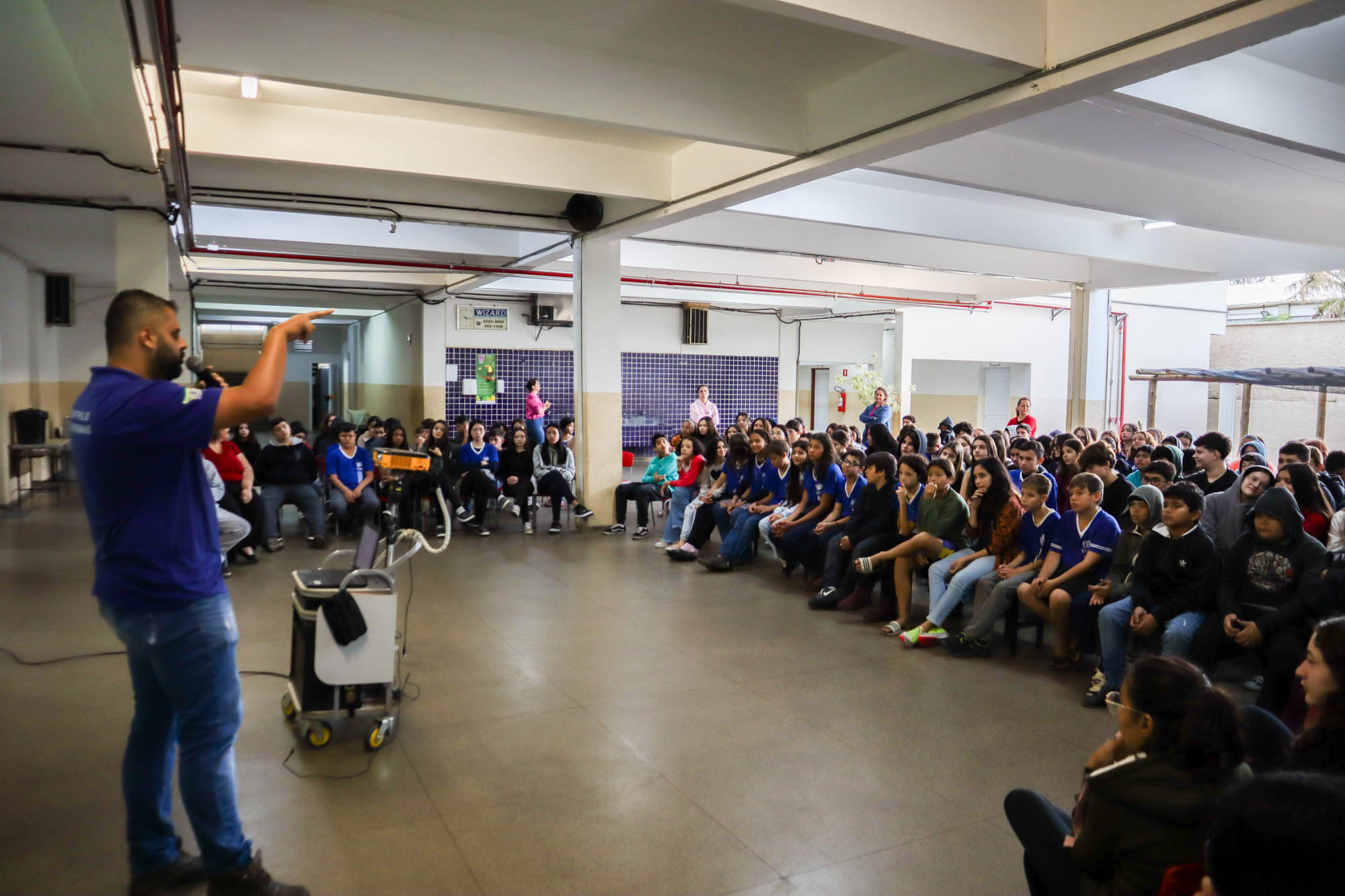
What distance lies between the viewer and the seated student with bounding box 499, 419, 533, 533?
886 centimetres

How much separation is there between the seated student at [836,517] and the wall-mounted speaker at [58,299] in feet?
36.1

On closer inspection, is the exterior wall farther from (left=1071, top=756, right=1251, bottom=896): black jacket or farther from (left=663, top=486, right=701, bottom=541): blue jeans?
(left=1071, top=756, right=1251, bottom=896): black jacket

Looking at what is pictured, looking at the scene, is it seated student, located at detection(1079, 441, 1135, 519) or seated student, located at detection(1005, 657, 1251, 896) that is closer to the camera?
seated student, located at detection(1005, 657, 1251, 896)

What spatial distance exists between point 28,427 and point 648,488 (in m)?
7.57

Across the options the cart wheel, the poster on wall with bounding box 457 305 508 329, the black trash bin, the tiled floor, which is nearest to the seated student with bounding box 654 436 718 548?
the tiled floor

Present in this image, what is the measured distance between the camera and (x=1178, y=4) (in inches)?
134

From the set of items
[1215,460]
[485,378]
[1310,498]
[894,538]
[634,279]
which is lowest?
[894,538]

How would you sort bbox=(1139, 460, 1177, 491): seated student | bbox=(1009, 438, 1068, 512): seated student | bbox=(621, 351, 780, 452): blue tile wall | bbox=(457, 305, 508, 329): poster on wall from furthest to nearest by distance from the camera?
1. bbox=(621, 351, 780, 452): blue tile wall
2. bbox=(457, 305, 508, 329): poster on wall
3. bbox=(1009, 438, 1068, 512): seated student
4. bbox=(1139, 460, 1177, 491): seated student

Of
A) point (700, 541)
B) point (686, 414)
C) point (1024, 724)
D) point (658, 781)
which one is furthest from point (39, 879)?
point (686, 414)

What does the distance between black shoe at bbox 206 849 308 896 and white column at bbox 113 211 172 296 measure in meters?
5.80

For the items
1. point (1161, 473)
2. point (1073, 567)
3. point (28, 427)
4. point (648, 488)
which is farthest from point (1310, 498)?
point (28, 427)

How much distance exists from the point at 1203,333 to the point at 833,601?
13.3 m

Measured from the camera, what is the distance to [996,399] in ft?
56.8

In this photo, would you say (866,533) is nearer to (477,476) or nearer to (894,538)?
(894,538)
